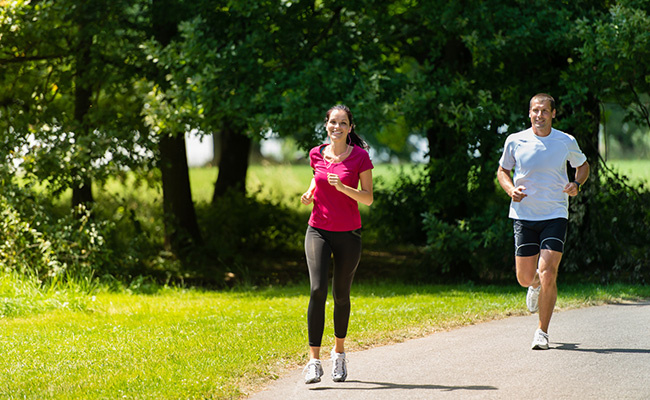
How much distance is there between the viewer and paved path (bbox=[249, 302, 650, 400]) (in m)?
5.76

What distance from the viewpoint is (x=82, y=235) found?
1260 centimetres

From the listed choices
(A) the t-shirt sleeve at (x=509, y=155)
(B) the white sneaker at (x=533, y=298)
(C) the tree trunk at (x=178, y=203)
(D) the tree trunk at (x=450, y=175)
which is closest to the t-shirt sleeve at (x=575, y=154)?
(A) the t-shirt sleeve at (x=509, y=155)

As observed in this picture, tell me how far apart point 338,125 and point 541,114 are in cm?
197

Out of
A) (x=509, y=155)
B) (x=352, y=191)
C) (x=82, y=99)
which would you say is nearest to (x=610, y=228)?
(x=509, y=155)

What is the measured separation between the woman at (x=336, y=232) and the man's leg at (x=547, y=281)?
1.85 meters

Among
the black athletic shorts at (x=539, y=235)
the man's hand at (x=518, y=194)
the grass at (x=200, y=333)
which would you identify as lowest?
the grass at (x=200, y=333)

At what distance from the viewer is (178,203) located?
1545 cm

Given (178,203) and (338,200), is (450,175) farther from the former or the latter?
(338,200)

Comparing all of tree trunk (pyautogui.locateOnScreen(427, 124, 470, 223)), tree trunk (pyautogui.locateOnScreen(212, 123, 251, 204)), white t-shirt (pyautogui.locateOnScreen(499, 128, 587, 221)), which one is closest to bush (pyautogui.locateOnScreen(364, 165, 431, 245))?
tree trunk (pyautogui.locateOnScreen(427, 124, 470, 223))

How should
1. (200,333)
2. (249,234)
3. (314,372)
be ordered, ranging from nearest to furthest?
(314,372)
(200,333)
(249,234)

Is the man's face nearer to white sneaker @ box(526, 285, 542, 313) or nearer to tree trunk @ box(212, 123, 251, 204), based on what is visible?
white sneaker @ box(526, 285, 542, 313)

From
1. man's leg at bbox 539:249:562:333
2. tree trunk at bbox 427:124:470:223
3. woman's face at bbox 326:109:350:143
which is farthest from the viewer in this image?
tree trunk at bbox 427:124:470:223

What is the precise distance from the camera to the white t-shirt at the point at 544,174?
6.95m

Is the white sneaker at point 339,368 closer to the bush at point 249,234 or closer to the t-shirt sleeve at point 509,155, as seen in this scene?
the t-shirt sleeve at point 509,155
